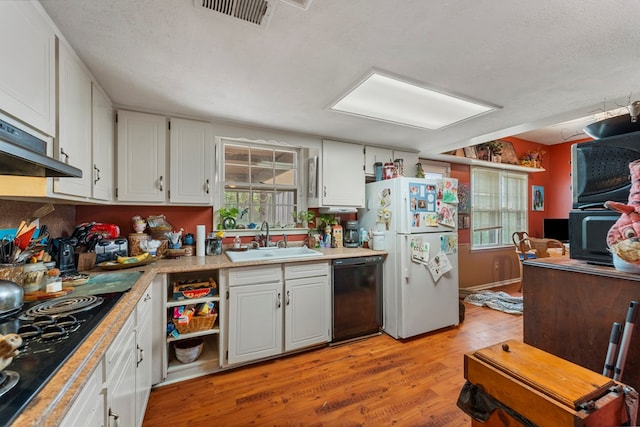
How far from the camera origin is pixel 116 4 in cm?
113

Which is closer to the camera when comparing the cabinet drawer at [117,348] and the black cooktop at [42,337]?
the black cooktop at [42,337]

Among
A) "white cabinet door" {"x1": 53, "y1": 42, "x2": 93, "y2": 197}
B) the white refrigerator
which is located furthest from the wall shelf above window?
"white cabinet door" {"x1": 53, "y1": 42, "x2": 93, "y2": 197}

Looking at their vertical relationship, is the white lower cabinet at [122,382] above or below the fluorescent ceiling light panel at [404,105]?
below

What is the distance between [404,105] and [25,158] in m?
2.32

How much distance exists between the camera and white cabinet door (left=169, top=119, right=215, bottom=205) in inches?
89.8

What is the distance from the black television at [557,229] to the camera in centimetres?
A: 454

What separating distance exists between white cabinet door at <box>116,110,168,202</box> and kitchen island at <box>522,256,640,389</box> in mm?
2705

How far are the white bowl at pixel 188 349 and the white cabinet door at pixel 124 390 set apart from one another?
0.75 metres

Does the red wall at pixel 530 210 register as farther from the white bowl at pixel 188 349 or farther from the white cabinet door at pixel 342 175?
the white bowl at pixel 188 349

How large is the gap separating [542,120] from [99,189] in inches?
148

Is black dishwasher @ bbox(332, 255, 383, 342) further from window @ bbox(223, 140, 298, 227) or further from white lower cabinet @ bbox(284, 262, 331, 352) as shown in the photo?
window @ bbox(223, 140, 298, 227)

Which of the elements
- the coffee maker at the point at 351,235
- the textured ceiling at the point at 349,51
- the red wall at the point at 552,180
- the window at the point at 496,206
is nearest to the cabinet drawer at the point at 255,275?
the coffee maker at the point at 351,235

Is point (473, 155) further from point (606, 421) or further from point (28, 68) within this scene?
point (28, 68)

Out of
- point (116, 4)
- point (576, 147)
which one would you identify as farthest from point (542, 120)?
point (116, 4)
